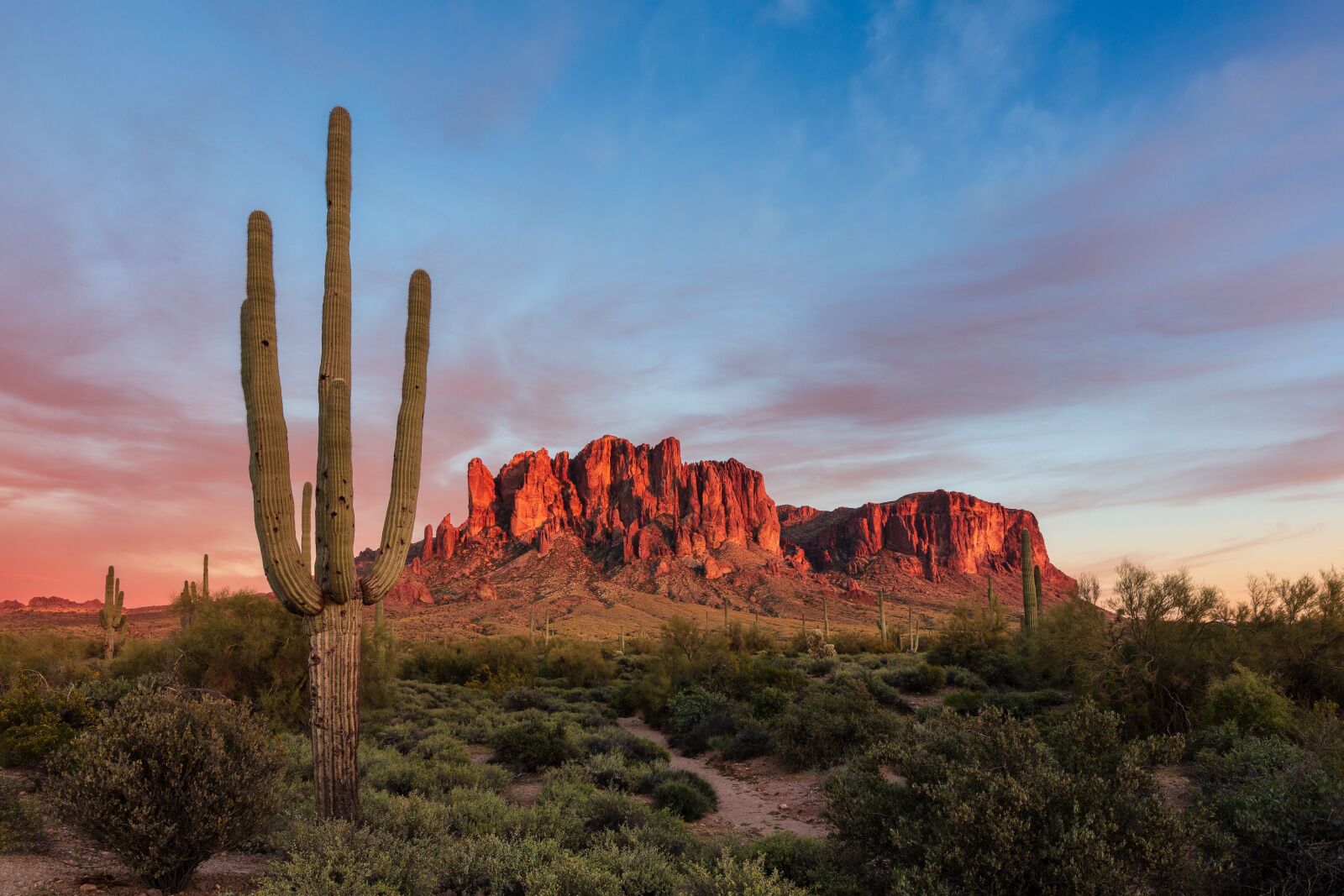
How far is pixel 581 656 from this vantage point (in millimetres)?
29812

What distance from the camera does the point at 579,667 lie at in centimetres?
2939

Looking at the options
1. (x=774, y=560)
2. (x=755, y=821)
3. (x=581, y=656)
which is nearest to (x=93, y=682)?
(x=755, y=821)

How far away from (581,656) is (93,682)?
1740 centimetres

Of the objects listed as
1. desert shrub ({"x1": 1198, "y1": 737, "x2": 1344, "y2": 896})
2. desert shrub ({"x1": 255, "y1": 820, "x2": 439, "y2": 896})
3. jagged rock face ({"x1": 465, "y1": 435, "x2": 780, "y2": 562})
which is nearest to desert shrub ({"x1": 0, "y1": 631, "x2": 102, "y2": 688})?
desert shrub ({"x1": 255, "y1": 820, "x2": 439, "y2": 896})

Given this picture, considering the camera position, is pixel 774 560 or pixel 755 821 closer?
pixel 755 821

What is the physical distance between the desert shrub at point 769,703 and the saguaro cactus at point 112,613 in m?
27.1

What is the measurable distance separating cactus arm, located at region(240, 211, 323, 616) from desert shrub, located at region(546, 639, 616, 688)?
73.6ft

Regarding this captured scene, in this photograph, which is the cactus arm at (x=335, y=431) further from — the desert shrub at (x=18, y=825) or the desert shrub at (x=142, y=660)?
the desert shrub at (x=142, y=660)

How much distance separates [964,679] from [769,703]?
8.18 m

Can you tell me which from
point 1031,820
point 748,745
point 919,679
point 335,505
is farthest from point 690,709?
point 1031,820

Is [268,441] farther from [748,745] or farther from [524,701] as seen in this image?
[524,701]

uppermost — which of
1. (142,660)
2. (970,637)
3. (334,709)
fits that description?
(334,709)

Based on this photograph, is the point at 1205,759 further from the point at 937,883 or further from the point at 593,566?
the point at 593,566

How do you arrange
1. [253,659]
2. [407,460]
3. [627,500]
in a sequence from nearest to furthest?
[407,460]
[253,659]
[627,500]
